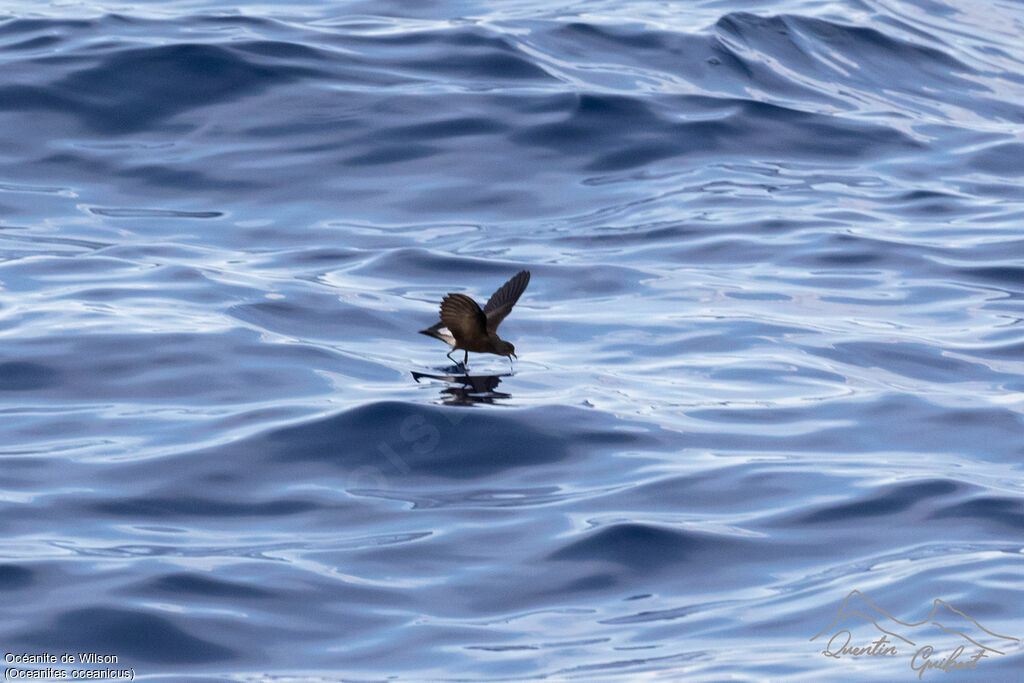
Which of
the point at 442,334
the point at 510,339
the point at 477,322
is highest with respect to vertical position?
the point at 477,322

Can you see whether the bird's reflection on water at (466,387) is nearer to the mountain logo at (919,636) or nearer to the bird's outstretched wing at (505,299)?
the bird's outstretched wing at (505,299)

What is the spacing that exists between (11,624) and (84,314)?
4269 mm

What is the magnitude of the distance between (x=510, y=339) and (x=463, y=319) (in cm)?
173

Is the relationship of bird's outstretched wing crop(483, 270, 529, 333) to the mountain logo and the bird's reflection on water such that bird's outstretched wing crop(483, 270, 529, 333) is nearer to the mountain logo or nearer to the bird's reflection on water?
the bird's reflection on water

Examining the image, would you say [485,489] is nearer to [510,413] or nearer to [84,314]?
[510,413]

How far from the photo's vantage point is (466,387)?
307 inches

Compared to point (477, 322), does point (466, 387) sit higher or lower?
lower

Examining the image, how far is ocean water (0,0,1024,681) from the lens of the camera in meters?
5.41

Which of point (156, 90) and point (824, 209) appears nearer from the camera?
point (824, 209)

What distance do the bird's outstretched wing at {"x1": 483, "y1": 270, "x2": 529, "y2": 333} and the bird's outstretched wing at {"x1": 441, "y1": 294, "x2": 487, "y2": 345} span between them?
6.5 inches

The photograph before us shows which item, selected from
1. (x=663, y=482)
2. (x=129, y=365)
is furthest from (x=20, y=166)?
(x=663, y=482)

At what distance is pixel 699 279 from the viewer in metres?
10.5

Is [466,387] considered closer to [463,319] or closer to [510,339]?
[463,319]

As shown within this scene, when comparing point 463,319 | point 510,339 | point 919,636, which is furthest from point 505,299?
point 919,636
